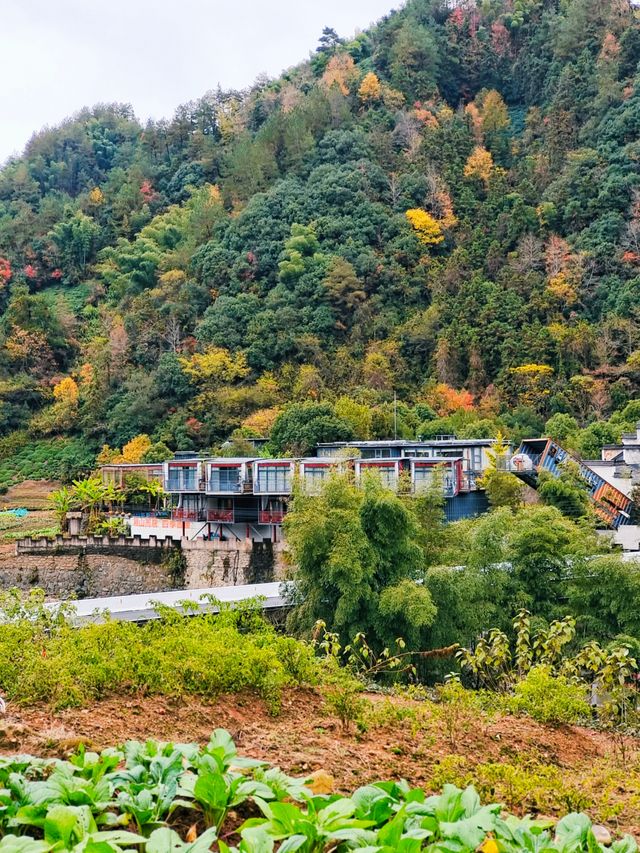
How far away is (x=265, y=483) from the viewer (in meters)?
23.6

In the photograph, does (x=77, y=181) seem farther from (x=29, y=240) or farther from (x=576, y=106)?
(x=576, y=106)

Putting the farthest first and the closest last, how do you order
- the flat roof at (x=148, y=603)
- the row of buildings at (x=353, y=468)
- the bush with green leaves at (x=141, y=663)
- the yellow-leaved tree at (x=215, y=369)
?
the yellow-leaved tree at (x=215, y=369), the row of buildings at (x=353, y=468), the flat roof at (x=148, y=603), the bush with green leaves at (x=141, y=663)

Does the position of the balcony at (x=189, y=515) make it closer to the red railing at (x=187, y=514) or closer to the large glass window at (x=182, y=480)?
the red railing at (x=187, y=514)

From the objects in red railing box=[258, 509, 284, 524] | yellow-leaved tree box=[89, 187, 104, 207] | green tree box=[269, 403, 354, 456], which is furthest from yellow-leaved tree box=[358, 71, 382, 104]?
red railing box=[258, 509, 284, 524]

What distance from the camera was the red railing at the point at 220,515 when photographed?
25.0 meters

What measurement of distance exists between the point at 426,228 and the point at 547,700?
40.6m

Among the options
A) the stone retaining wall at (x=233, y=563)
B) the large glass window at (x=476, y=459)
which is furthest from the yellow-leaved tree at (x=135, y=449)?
the large glass window at (x=476, y=459)

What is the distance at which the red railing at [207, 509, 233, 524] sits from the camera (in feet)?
81.9

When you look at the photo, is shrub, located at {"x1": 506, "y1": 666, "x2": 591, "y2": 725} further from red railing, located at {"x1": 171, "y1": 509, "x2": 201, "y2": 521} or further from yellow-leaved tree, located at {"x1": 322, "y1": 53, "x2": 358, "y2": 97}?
yellow-leaved tree, located at {"x1": 322, "y1": 53, "x2": 358, "y2": 97}

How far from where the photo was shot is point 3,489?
3678 centimetres

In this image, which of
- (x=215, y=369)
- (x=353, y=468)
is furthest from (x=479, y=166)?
(x=353, y=468)

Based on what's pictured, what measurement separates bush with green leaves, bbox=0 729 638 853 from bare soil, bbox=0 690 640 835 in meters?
0.63

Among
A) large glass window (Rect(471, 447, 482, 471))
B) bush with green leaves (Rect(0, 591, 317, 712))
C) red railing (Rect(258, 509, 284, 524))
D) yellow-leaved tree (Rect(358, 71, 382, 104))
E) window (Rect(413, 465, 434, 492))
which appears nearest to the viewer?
bush with green leaves (Rect(0, 591, 317, 712))

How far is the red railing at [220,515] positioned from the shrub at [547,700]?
1876cm
